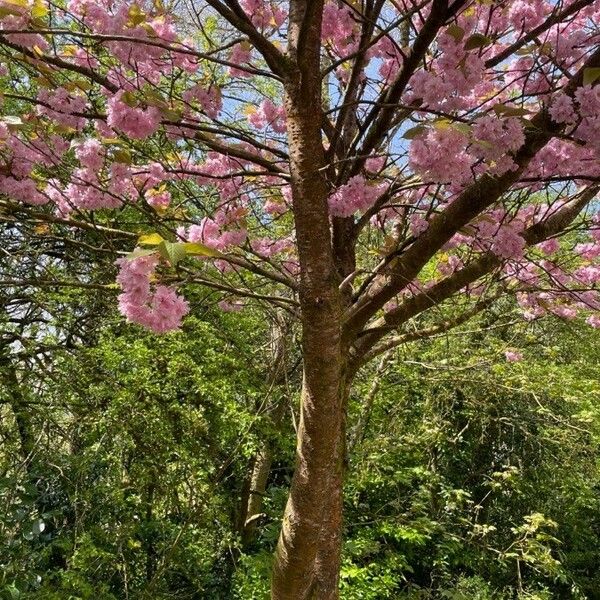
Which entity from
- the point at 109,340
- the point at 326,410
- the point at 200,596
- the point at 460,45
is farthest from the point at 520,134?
the point at 200,596

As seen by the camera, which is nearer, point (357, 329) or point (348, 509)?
point (357, 329)

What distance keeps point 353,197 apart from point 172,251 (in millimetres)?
1041

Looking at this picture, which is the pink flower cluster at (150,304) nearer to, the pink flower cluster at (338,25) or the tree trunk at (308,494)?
the tree trunk at (308,494)

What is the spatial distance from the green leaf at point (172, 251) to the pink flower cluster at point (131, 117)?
0.92m

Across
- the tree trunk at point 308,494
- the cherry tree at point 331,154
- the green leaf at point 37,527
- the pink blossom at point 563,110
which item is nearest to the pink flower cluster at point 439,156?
the cherry tree at point 331,154

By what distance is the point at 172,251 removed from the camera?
0.93 meters

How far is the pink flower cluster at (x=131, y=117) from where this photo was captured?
5.62 feet

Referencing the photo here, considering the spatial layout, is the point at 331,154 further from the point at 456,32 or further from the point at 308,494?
the point at 308,494

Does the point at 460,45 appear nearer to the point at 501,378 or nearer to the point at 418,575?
the point at 501,378

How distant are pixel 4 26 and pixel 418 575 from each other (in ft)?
17.8

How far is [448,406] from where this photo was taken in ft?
19.6

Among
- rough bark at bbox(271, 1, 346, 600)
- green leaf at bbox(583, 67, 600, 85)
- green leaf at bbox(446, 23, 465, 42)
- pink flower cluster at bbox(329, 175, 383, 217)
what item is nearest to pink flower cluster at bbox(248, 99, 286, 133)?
pink flower cluster at bbox(329, 175, 383, 217)

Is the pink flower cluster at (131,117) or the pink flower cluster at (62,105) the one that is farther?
the pink flower cluster at (62,105)

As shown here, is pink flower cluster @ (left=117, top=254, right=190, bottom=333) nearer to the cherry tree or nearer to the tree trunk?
the cherry tree
